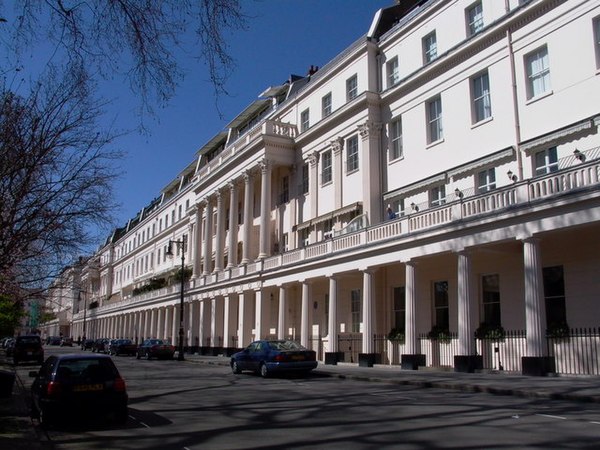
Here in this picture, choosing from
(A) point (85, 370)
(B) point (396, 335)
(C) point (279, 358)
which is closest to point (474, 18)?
(B) point (396, 335)

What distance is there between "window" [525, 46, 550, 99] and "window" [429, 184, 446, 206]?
18.8 feet

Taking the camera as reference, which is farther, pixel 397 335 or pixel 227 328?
pixel 227 328

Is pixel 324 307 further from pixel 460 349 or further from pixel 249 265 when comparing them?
pixel 460 349

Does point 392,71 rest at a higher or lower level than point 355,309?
higher

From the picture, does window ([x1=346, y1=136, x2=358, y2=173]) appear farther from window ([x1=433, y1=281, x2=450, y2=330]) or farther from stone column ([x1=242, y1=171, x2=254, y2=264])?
stone column ([x1=242, y1=171, x2=254, y2=264])

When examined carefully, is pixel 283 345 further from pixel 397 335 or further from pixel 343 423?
pixel 343 423

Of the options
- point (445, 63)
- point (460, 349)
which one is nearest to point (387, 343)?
point (460, 349)

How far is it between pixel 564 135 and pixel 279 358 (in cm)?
1325

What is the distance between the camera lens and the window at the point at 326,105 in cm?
3678

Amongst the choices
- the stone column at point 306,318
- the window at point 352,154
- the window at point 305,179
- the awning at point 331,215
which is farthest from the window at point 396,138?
the window at point 305,179

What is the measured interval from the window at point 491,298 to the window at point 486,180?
11.8 ft

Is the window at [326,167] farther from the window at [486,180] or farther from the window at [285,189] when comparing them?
the window at [486,180]

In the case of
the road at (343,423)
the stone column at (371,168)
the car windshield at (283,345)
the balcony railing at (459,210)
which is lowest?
the road at (343,423)

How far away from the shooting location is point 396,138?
31.0 m
